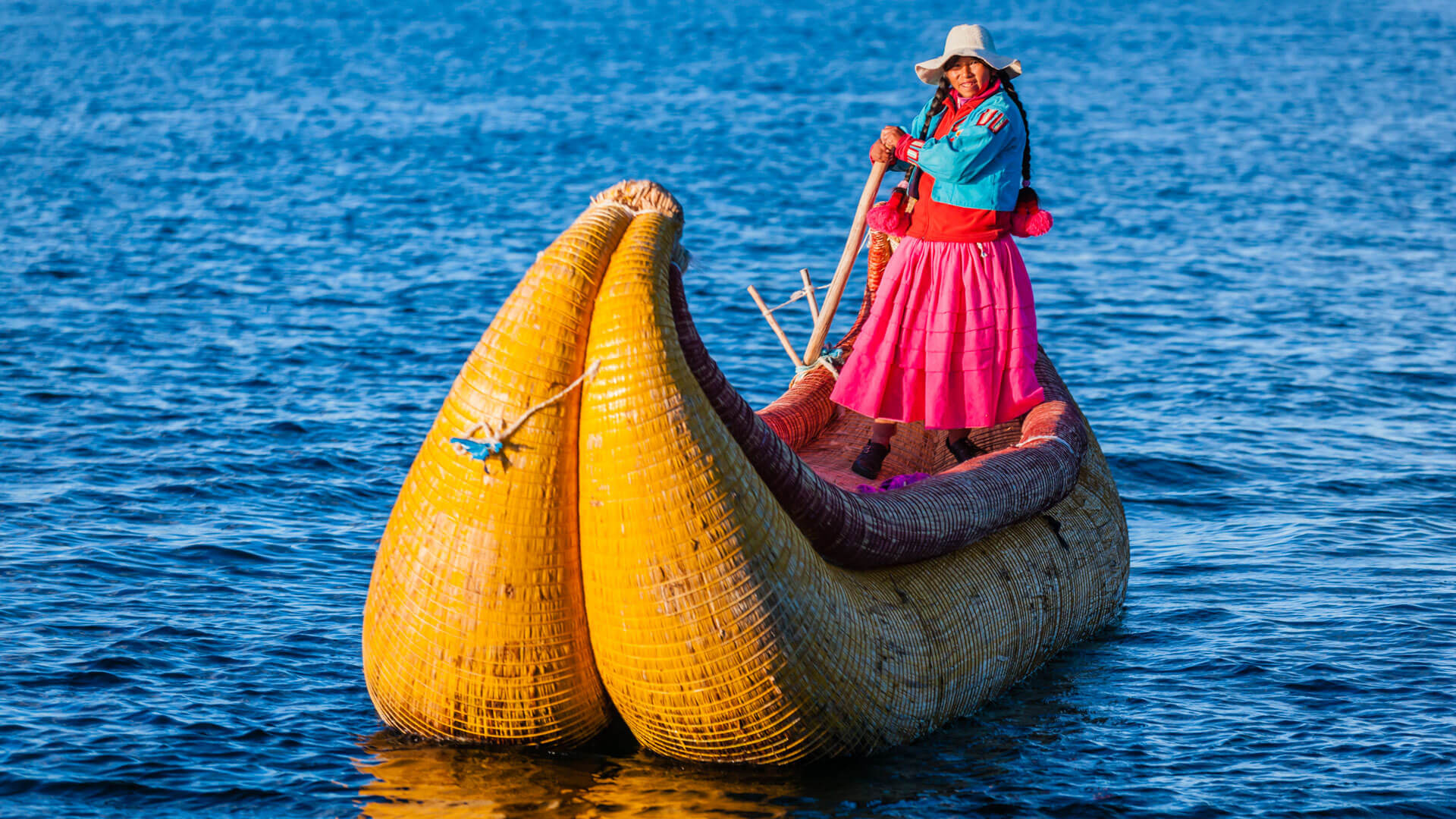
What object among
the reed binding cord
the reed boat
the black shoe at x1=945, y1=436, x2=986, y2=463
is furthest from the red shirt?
the reed binding cord

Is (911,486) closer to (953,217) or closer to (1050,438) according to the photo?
(1050,438)

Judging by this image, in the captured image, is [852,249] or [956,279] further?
[852,249]

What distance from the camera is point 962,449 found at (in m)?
7.93

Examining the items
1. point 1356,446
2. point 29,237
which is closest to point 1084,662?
point 1356,446

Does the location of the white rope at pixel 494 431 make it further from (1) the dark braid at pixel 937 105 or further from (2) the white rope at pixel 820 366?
(2) the white rope at pixel 820 366

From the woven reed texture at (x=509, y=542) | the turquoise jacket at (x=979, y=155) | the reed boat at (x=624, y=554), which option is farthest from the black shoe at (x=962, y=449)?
the woven reed texture at (x=509, y=542)

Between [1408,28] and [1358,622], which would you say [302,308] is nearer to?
[1358,622]

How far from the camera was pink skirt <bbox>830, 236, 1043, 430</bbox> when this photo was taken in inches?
298

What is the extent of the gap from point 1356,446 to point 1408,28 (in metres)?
45.3

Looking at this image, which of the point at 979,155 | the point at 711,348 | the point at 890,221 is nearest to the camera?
the point at 979,155

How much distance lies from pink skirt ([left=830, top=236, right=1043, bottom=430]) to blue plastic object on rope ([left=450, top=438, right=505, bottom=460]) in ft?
9.21

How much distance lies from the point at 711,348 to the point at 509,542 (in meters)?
9.77

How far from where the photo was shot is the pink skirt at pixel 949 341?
7.56 meters

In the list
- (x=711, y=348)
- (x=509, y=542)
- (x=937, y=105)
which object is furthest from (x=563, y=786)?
(x=711, y=348)
